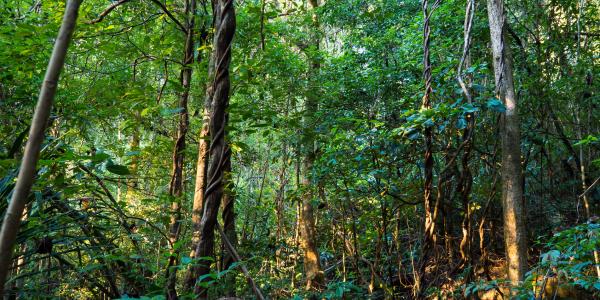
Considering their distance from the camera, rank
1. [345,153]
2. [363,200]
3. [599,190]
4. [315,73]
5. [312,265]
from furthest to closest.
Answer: [312,265] → [315,73] → [599,190] → [363,200] → [345,153]

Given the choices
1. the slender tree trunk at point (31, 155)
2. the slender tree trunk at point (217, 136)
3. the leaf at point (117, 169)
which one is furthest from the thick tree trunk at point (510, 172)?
the slender tree trunk at point (31, 155)

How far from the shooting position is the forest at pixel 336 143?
6.09 feet

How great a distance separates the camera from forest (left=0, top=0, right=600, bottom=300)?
186cm

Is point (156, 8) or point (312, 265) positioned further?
point (312, 265)

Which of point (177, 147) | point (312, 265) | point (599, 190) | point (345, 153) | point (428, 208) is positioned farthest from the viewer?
point (312, 265)

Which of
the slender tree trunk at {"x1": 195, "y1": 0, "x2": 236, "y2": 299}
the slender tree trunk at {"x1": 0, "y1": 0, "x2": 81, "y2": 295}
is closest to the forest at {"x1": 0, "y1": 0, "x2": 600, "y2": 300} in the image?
the slender tree trunk at {"x1": 195, "y1": 0, "x2": 236, "y2": 299}

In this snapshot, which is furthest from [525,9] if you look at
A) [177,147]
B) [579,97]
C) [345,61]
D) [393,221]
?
[177,147]

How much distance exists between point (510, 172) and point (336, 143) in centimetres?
149

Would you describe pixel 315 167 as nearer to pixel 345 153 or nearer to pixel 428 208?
pixel 345 153

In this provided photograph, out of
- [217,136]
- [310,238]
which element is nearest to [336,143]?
[310,238]

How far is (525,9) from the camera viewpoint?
497cm

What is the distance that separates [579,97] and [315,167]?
316 centimetres

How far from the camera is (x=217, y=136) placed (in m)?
1.17

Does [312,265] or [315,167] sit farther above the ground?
[315,167]
